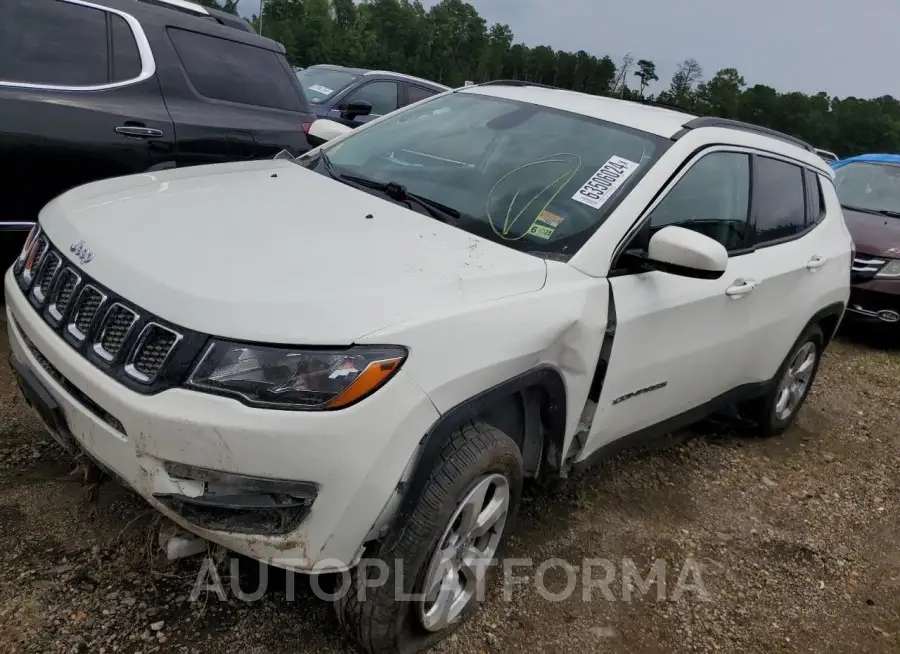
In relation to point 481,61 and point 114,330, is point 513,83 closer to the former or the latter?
point 114,330

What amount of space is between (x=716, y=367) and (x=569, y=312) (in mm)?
1276

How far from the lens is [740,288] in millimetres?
3354

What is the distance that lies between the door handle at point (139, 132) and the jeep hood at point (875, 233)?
612 cm

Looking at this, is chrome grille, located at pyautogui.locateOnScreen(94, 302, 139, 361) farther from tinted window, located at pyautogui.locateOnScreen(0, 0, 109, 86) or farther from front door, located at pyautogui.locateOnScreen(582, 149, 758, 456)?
tinted window, located at pyautogui.locateOnScreen(0, 0, 109, 86)

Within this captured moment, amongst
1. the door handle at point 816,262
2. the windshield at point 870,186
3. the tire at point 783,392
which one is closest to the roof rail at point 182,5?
the door handle at point 816,262

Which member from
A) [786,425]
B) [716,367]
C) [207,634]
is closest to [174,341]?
[207,634]

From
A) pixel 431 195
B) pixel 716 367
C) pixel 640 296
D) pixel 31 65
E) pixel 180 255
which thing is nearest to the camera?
pixel 180 255

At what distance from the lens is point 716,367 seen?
345 cm

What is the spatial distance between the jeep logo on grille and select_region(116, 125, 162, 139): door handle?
2.18 m

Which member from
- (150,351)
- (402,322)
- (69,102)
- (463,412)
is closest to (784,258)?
(463,412)

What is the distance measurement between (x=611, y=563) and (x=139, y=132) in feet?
11.0

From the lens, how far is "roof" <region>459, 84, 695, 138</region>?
10.6 ft

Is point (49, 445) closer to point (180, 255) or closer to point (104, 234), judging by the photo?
point (104, 234)

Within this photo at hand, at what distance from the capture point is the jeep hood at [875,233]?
705 cm
